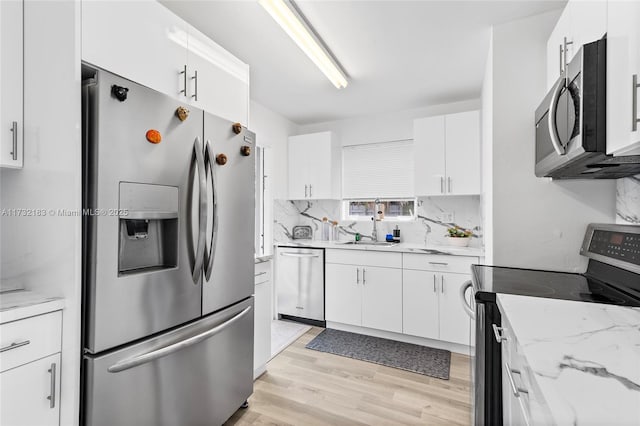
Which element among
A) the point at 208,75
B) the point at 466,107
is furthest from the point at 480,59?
the point at 208,75

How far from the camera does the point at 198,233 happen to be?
61.1 inches

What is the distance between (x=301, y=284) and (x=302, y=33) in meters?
2.53

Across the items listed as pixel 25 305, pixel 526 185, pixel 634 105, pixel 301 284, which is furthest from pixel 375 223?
pixel 25 305

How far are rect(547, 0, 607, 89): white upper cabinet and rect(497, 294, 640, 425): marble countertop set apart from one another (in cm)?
99

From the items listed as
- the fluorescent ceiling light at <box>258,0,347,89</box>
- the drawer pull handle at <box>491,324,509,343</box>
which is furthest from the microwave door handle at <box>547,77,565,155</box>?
the fluorescent ceiling light at <box>258,0,347,89</box>

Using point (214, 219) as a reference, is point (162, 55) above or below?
above

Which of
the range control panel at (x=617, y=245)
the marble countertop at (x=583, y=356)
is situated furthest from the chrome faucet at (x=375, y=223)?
the marble countertop at (x=583, y=356)

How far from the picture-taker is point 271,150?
3.70 meters

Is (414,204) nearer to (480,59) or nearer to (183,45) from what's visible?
(480,59)

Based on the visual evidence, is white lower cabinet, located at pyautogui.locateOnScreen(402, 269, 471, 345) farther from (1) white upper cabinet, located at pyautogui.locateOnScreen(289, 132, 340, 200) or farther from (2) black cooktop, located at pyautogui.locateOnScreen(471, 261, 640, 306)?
(1) white upper cabinet, located at pyautogui.locateOnScreen(289, 132, 340, 200)

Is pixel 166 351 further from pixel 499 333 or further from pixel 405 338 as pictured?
pixel 405 338

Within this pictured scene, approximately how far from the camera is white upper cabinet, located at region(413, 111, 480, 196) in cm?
299

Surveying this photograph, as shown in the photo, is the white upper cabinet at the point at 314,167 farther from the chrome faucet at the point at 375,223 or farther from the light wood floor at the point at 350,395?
the light wood floor at the point at 350,395

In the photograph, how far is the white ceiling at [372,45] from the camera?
1.85m
